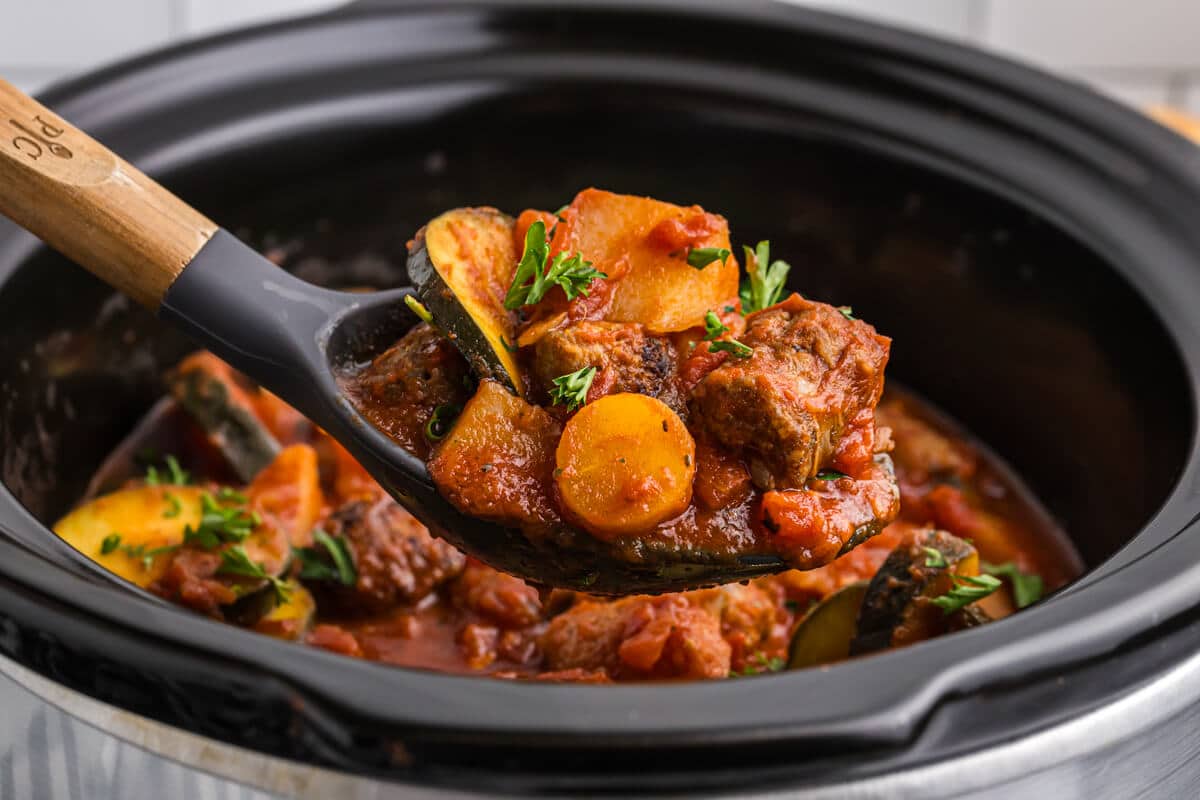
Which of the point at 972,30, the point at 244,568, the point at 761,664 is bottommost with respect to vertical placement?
the point at 761,664

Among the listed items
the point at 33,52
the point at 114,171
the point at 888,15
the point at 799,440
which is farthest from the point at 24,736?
the point at 888,15

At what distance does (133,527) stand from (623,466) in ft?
3.72

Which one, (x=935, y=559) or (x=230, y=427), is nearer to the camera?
(x=935, y=559)

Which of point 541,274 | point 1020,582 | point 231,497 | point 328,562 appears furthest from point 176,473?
point 1020,582

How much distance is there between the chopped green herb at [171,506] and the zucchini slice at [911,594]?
1.22 m

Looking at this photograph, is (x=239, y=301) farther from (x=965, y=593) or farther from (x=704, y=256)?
(x=965, y=593)

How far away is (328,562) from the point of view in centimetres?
254

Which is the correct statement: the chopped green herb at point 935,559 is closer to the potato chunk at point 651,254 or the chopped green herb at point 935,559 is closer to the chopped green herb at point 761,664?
the chopped green herb at point 761,664

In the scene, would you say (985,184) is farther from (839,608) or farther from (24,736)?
(24,736)

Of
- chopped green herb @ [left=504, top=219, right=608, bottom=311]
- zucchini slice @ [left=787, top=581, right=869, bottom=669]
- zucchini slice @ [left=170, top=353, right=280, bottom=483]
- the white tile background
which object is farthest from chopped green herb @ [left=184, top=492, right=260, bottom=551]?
the white tile background

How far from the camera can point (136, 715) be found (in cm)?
150

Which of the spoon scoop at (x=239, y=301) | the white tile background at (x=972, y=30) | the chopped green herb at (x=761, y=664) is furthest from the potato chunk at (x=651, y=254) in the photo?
the white tile background at (x=972, y=30)

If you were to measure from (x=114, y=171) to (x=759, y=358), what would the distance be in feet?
3.16

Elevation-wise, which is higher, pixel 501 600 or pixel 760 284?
pixel 760 284
